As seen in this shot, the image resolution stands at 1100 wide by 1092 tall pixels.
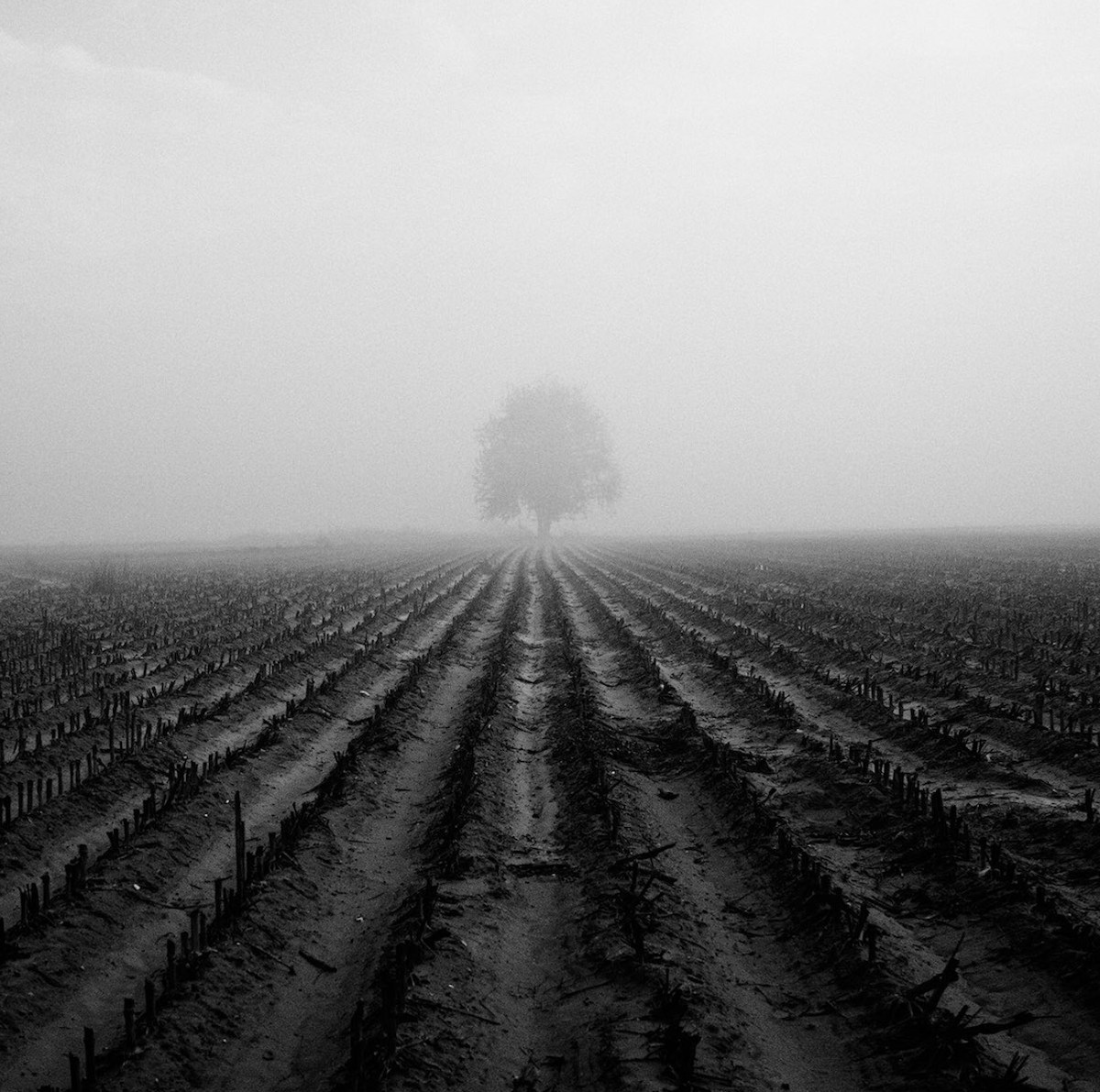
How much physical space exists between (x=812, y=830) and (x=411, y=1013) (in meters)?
3.23

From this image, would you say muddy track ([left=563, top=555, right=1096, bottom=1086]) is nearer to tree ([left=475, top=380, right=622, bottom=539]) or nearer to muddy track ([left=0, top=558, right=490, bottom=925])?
muddy track ([left=0, top=558, right=490, bottom=925])

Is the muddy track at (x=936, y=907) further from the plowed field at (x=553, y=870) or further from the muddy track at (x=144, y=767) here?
the muddy track at (x=144, y=767)

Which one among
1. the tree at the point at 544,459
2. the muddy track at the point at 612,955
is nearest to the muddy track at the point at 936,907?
the muddy track at the point at 612,955

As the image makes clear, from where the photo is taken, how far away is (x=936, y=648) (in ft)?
37.6

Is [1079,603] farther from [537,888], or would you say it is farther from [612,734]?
[537,888]

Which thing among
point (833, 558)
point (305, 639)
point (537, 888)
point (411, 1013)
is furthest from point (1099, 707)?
point (833, 558)

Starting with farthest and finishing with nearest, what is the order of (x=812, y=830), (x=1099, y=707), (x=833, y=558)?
(x=833, y=558) → (x=1099, y=707) → (x=812, y=830)

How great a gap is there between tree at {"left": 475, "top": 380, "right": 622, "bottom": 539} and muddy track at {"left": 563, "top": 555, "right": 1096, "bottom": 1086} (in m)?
60.9

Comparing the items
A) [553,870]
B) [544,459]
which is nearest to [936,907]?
[553,870]

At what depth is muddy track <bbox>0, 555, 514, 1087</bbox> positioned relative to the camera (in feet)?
11.5

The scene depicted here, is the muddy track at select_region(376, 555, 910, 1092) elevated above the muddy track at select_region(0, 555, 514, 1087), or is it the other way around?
the muddy track at select_region(0, 555, 514, 1087)

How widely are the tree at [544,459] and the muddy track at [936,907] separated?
6094 centimetres

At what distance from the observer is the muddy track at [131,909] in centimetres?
351

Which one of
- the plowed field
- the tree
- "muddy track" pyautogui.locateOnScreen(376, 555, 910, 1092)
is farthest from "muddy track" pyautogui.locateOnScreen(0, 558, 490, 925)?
the tree
